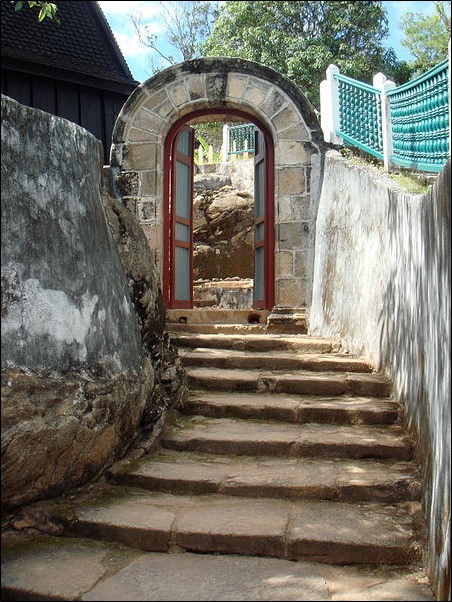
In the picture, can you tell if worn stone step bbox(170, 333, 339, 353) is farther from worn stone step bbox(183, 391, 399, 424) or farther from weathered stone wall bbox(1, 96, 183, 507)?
weathered stone wall bbox(1, 96, 183, 507)

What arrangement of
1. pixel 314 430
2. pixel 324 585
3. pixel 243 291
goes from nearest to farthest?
pixel 324 585 < pixel 314 430 < pixel 243 291

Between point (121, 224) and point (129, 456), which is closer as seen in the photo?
point (129, 456)

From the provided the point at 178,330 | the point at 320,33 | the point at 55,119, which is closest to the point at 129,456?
the point at 55,119

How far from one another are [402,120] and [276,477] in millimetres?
4930

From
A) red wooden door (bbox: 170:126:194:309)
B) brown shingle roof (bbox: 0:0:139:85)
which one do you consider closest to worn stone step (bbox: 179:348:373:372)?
red wooden door (bbox: 170:126:194:309)

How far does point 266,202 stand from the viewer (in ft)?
25.0

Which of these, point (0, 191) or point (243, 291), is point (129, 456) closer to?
point (0, 191)

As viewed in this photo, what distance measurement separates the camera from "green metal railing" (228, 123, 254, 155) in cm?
1797

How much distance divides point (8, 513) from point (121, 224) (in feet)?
6.60

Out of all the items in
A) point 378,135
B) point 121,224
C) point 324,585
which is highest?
point 378,135

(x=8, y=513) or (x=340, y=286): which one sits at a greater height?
(x=340, y=286)

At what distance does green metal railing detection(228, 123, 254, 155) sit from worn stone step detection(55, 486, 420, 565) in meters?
15.4

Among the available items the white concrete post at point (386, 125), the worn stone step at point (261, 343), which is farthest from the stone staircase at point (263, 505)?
the white concrete post at point (386, 125)

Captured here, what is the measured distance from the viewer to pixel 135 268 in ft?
14.2
